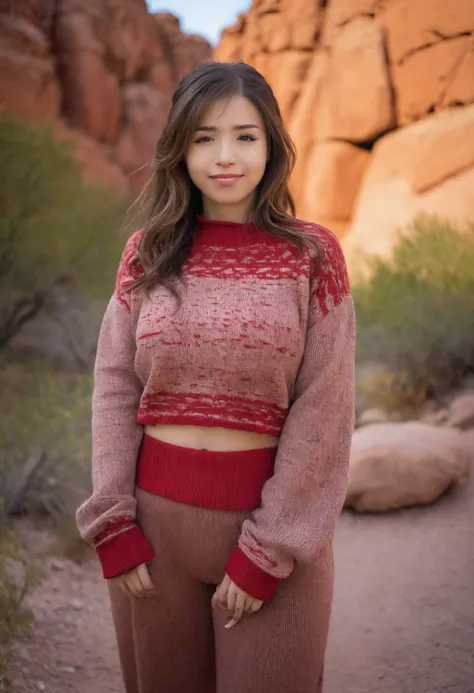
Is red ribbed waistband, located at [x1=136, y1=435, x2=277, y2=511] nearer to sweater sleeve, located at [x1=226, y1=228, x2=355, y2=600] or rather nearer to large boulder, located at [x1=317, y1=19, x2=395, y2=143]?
sweater sleeve, located at [x1=226, y1=228, x2=355, y2=600]

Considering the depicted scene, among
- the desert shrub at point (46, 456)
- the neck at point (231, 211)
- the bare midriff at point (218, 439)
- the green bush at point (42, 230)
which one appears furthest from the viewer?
the green bush at point (42, 230)

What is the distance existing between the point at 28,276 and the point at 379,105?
364 inches

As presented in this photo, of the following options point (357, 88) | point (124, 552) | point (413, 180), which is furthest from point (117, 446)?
point (357, 88)

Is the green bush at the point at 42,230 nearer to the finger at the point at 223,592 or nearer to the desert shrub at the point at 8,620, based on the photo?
the desert shrub at the point at 8,620

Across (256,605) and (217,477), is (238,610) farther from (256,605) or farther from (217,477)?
(217,477)

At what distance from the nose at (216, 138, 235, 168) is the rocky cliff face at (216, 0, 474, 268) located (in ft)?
34.3

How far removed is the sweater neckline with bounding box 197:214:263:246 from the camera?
165 centimetres

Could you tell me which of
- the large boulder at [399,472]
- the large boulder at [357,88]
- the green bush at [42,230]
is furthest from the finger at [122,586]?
the large boulder at [357,88]

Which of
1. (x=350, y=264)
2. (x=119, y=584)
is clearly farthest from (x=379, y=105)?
(x=119, y=584)

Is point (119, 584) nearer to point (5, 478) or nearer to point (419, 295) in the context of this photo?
point (5, 478)

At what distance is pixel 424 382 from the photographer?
272 inches

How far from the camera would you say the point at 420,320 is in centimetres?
741

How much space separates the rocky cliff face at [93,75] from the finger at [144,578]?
1525 centimetres

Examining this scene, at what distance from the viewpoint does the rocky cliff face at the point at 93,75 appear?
16.3 m
